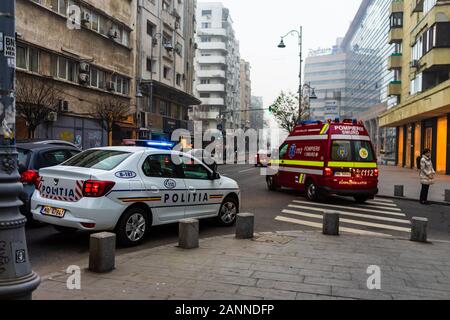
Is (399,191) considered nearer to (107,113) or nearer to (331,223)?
(331,223)

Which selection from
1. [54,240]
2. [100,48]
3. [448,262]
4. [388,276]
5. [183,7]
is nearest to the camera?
[388,276]

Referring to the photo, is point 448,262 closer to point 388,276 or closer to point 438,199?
point 388,276

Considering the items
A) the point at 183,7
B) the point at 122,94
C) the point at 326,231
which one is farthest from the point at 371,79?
the point at 326,231

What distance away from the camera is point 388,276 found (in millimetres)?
5840

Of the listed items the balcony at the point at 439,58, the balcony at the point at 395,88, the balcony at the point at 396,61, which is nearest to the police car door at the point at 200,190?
the balcony at the point at 439,58

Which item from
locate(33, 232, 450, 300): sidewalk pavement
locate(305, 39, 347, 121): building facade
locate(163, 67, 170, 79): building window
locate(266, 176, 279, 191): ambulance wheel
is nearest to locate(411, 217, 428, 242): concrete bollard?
locate(33, 232, 450, 300): sidewalk pavement

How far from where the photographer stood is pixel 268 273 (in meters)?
5.79

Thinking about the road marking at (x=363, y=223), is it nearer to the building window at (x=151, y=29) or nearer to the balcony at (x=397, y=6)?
the building window at (x=151, y=29)

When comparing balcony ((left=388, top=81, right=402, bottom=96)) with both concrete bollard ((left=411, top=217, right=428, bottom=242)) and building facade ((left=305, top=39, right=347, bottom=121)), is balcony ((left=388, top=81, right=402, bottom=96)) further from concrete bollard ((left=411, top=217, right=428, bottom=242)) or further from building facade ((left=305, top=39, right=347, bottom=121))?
building facade ((left=305, top=39, right=347, bottom=121))

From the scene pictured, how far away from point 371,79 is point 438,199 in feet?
235

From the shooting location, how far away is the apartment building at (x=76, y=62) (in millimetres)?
20891

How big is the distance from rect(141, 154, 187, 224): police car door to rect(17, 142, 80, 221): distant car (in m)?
2.03

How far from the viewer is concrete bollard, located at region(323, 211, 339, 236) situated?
866 cm

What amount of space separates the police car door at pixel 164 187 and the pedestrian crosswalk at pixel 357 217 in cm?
321
